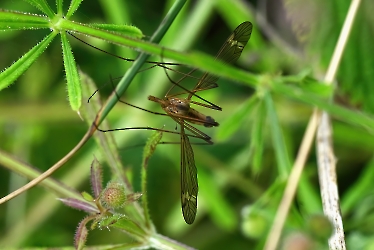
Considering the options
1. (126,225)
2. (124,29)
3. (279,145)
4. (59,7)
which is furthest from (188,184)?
(59,7)

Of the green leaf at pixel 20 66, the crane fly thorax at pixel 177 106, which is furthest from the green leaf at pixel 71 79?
the crane fly thorax at pixel 177 106

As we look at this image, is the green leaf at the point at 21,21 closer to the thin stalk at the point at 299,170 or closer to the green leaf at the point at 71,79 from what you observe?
the green leaf at the point at 71,79

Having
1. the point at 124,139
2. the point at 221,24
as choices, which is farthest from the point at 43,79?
the point at 221,24

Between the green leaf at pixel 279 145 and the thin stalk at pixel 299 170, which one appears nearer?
the thin stalk at pixel 299 170

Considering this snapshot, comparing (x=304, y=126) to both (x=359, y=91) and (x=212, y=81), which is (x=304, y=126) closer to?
(x=359, y=91)

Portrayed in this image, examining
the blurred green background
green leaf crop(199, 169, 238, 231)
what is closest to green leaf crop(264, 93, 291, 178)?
the blurred green background

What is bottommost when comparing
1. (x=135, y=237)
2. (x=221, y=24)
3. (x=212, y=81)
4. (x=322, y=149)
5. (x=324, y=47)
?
(x=135, y=237)
